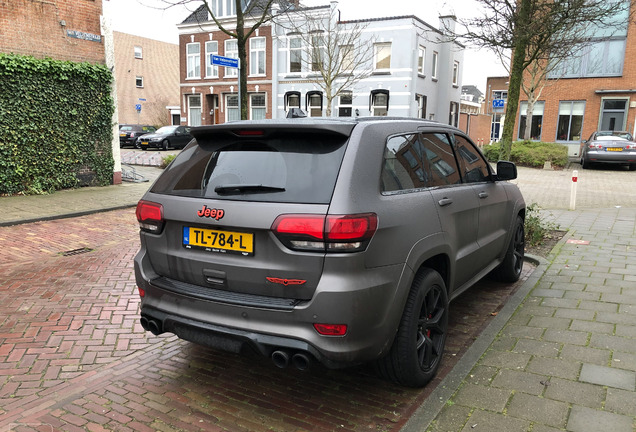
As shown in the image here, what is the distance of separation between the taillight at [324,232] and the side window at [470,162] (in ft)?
6.02

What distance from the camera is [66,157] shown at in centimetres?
1236

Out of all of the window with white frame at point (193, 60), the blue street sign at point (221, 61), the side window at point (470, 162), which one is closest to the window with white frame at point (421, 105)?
the window with white frame at point (193, 60)

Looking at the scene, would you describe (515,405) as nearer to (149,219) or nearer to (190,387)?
(190,387)

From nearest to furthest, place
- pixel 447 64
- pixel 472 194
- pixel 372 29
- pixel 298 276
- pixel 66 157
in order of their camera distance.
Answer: pixel 298 276
pixel 472 194
pixel 66 157
pixel 372 29
pixel 447 64

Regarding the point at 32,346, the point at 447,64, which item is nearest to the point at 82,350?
the point at 32,346

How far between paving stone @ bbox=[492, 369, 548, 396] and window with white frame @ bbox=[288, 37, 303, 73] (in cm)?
3193

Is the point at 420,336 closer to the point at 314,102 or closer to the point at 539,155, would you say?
the point at 539,155

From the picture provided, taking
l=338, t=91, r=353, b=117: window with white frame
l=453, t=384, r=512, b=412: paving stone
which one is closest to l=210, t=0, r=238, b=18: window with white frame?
l=338, t=91, r=353, b=117: window with white frame

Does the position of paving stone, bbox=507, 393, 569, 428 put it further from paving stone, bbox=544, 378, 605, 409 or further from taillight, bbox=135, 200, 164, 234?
taillight, bbox=135, 200, 164, 234

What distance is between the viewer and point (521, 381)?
331cm

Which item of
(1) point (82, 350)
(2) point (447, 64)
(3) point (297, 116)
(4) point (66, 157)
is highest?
(2) point (447, 64)

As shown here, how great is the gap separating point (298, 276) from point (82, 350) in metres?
2.24

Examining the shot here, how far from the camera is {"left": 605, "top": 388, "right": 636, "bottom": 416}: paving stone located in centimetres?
293

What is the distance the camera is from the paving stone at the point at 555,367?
11.1 ft
